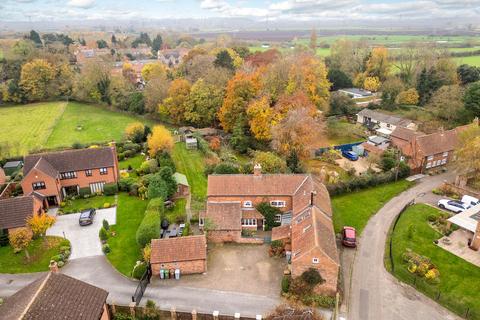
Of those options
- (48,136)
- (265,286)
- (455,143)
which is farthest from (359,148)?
(48,136)

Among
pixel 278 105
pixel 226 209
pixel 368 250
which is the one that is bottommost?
pixel 368 250

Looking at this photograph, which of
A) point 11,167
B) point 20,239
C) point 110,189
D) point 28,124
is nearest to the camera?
point 20,239

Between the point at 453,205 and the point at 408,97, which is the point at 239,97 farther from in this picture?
the point at 408,97

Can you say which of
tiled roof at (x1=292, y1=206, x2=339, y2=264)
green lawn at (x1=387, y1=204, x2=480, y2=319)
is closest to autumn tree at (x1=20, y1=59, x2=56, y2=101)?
tiled roof at (x1=292, y1=206, x2=339, y2=264)

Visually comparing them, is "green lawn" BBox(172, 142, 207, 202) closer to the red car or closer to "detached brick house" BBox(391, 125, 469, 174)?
the red car

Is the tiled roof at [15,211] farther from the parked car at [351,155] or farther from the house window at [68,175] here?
the parked car at [351,155]

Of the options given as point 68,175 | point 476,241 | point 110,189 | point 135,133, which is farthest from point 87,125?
point 476,241

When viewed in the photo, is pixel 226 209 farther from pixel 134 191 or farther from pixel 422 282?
pixel 422 282
